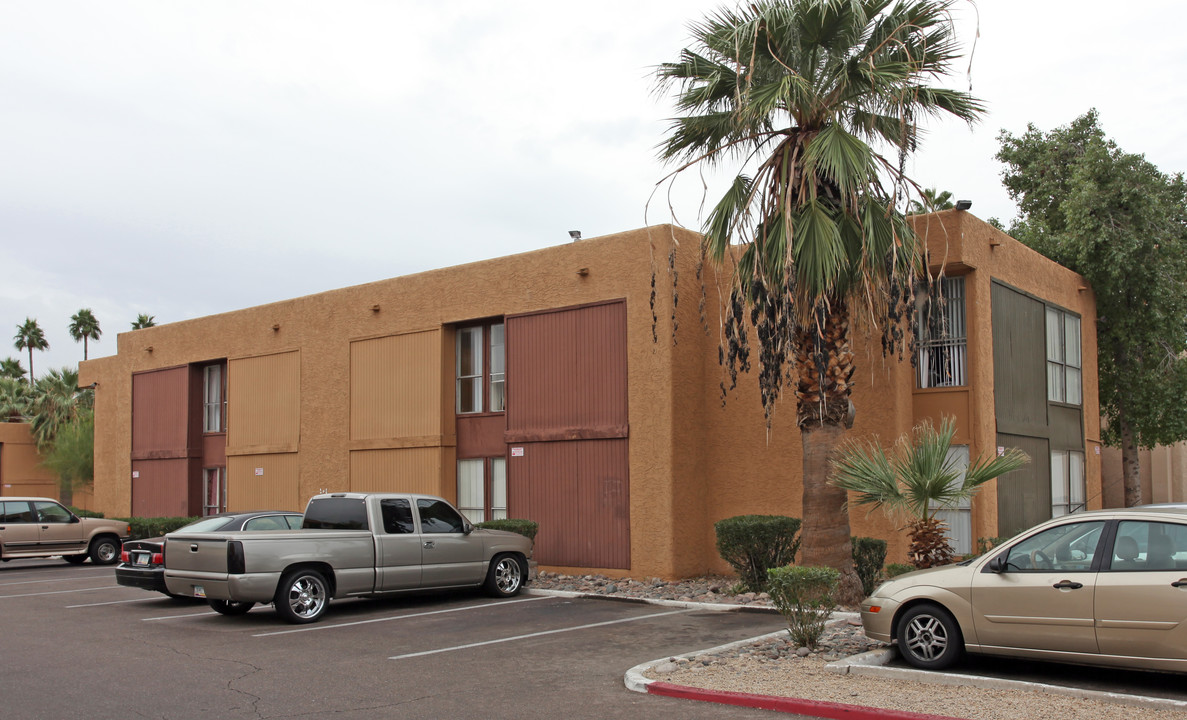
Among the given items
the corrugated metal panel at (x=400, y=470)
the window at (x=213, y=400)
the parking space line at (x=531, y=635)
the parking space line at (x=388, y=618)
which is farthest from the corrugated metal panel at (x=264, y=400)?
the parking space line at (x=531, y=635)

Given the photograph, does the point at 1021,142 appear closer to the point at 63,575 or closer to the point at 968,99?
the point at 968,99

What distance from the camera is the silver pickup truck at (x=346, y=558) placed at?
1259 cm

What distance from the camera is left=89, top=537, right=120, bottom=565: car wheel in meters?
22.6

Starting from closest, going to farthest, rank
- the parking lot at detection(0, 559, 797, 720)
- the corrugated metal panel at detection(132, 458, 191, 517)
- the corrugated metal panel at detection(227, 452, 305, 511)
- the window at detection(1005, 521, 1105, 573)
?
the parking lot at detection(0, 559, 797, 720) → the window at detection(1005, 521, 1105, 573) → the corrugated metal panel at detection(227, 452, 305, 511) → the corrugated metal panel at detection(132, 458, 191, 517)

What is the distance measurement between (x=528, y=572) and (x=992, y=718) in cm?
950

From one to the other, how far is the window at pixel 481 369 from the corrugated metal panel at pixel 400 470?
126 cm

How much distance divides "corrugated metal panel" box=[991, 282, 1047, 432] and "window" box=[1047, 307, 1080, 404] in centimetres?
61

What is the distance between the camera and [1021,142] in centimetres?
2822

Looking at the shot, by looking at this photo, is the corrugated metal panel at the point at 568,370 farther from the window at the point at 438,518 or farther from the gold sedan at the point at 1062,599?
the gold sedan at the point at 1062,599

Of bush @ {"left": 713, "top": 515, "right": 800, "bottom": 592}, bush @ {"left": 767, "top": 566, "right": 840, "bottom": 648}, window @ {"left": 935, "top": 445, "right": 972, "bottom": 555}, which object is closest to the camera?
bush @ {"left": 767, "top": 566, "right": 840, "bottom": 648}

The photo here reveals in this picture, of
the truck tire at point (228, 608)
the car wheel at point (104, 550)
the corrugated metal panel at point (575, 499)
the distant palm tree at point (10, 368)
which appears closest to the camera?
the truck tire at point (228, 608)

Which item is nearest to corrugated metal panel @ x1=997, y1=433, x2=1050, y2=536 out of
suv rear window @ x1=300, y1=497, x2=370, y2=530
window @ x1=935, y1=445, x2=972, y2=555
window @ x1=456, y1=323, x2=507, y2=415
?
window @ x1=935, y1=445, x2=972, y2=555

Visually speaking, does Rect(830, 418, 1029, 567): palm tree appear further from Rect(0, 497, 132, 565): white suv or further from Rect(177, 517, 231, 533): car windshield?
Rect(0, 497, 132, 565): white suv

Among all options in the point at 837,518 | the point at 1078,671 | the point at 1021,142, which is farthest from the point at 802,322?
the point at 1021,142
